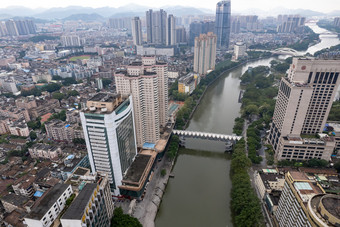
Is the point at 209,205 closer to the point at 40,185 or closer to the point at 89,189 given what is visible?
the point at 89,189

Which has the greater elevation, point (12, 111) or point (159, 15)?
point (159, 15)

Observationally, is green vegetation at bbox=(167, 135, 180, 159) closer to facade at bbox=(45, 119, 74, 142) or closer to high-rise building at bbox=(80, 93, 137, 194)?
high-rise building at bbox=(80, 93, 137, 194)

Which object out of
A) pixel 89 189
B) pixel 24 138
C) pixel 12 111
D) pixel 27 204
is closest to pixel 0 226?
pixel 27 204

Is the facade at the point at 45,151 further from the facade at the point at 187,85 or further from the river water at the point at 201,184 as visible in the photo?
the facade at the point at 187,85

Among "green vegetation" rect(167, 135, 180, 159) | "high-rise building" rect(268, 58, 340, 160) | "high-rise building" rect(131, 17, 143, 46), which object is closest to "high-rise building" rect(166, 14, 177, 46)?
"high-rise building" rect(131, 17, 143, 46)

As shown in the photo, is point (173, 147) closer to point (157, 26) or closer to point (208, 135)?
point (208, 135)

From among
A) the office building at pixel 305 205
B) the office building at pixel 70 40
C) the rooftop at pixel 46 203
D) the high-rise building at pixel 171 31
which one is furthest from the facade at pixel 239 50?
the rooftop at pixel 46 203

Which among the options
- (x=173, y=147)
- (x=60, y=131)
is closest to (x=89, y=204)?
(x=173, y=147)
